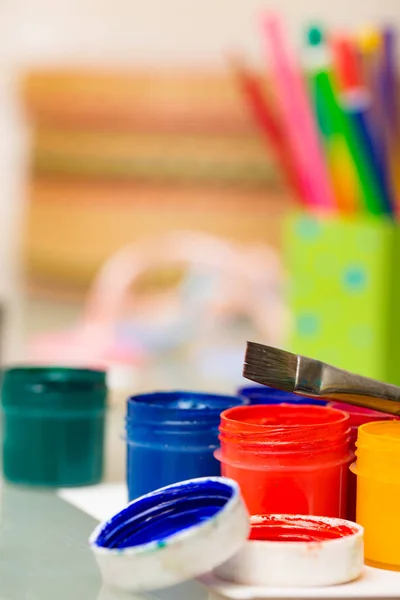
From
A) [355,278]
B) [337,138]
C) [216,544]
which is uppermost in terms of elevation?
[337,138]

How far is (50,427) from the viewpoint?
60cm

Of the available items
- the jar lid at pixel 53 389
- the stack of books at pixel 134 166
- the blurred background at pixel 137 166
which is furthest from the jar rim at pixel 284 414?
the stack of books at pixel 134 166

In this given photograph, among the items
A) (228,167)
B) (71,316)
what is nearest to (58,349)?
(71,316)

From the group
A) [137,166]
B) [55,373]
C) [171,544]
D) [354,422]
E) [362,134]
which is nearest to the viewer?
[171,544]

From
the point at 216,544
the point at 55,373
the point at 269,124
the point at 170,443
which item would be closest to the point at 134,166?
the point at 269,124

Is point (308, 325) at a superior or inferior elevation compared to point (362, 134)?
inferior

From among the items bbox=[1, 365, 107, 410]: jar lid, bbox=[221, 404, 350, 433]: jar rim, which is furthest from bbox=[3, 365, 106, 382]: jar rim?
bbox=[221, 404, 350, 433]: jar rim

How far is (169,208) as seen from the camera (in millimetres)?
1502

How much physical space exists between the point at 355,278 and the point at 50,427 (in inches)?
12.4

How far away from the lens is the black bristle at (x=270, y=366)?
0.47 meters

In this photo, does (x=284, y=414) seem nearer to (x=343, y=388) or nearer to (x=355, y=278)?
(x=343, y=388)

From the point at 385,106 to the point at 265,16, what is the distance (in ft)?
0.37

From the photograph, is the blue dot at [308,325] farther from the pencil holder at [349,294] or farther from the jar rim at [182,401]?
the jar rim at [182,401]

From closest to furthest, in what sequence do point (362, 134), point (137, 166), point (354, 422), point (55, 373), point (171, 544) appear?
point (171, 544)
point (354, 422)
point (55, 373)
point (362, 134)
point (137, 166)
